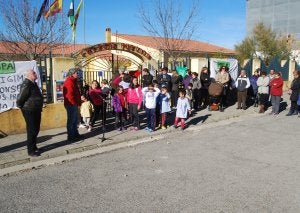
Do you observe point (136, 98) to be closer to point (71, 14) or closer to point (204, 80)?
point (204, 80)

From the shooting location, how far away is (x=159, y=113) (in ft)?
33.7

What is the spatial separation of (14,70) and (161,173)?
5352 mm

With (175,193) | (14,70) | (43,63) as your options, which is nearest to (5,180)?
(175,193)

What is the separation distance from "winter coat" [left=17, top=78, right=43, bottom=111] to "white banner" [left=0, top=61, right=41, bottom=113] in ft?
7.57

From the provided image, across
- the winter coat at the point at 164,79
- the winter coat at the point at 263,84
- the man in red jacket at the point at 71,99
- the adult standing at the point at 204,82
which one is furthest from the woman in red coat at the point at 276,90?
the man in red jacket at the point at 71,99

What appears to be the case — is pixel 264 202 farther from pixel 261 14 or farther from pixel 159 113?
pixel 261 14

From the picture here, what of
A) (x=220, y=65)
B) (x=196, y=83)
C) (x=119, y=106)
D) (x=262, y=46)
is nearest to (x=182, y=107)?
(x=119, y=106)

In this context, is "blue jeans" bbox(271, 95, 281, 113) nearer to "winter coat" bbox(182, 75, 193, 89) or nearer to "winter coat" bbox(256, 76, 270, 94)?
"winter coat" bbox(256, 76, 270, 94)

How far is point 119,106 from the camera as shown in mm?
9844

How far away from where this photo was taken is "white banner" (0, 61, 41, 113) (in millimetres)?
9031

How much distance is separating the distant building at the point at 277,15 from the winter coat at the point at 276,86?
45.6 metres

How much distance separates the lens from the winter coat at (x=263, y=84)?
1306 cm

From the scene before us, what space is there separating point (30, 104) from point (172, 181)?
3.39 metres

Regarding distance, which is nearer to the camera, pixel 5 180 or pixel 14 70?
pixel 5 180
